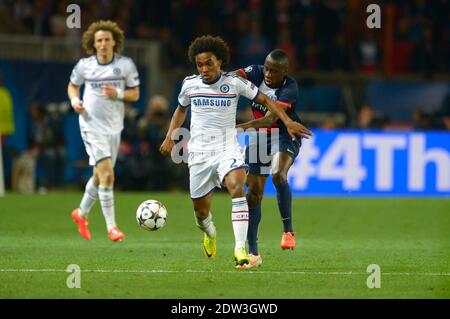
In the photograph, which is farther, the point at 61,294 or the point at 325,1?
the point at 325,1

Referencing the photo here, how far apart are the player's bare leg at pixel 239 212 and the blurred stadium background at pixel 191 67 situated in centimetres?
1135

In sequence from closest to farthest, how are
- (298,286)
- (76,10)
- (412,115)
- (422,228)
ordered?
(298,286) < (422,228) < (76,10) < (412,115)

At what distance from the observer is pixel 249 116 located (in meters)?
22.3

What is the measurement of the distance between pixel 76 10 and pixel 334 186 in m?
5.76

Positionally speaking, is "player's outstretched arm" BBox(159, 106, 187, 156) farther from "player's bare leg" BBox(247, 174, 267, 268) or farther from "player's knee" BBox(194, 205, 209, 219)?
"player's bare leg" BBox(247, 174, 267, 268)

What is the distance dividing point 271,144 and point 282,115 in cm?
154

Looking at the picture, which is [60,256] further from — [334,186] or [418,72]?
[418,72]

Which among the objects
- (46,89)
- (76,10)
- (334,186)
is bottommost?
(334,186)

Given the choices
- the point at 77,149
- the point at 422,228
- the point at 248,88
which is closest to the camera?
the point at 248,88

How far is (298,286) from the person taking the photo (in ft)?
30.0

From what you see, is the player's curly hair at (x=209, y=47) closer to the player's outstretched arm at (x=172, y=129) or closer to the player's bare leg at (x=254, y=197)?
the player's outstretched arm at (x=172, y=129)

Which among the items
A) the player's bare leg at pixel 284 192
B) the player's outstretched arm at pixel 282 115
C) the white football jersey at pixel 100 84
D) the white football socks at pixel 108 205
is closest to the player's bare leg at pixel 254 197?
the player's bare leg at pixel 284 192
